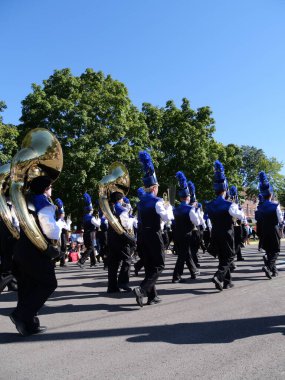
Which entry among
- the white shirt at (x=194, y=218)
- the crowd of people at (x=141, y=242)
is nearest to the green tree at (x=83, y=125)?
the crowd of people at (x=141, y=242)

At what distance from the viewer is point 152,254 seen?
21.8 feet

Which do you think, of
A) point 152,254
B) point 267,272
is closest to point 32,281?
point 152,254

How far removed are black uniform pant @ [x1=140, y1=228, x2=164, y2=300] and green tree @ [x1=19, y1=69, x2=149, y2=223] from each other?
18362 millimetres

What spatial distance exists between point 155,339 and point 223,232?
3584 mm

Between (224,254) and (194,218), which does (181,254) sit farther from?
(224,254)

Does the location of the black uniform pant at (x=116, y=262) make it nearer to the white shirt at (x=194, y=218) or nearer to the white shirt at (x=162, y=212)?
the white shirt at (x=194, y=218)

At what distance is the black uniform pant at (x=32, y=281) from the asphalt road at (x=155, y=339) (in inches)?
12.5

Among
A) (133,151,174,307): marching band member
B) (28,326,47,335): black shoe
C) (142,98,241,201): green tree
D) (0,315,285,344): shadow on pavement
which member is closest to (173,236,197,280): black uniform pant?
(133,151,174,307): marching band member

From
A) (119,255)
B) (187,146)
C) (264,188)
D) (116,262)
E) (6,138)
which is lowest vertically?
(116,262)

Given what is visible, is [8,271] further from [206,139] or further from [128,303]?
[206,139]

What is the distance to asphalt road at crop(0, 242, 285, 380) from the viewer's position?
378 cm

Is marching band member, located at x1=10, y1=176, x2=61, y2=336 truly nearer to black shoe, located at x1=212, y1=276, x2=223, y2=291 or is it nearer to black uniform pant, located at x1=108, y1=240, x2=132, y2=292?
black uniform pant, located at x1=108, y1=240, x2=132, y2=292

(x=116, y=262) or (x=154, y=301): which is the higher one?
(x=116, y=262)

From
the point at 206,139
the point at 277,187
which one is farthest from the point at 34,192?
the point at 277,187
